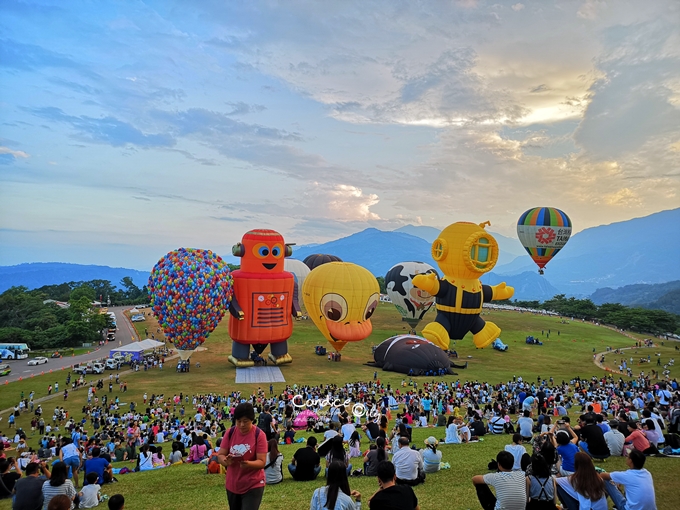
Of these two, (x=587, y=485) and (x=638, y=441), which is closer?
(x=587, y=485)

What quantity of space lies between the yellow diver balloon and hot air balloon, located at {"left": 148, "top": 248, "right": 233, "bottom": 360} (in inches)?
231

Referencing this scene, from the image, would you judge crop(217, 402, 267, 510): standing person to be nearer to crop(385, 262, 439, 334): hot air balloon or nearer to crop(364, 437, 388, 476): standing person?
crop(364, 437, 388, 476): standing person

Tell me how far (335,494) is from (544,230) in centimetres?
3405

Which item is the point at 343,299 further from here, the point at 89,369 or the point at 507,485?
the point at 507,485

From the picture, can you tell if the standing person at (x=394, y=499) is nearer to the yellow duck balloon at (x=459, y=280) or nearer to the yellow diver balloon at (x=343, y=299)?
the yellow diver balloon at (x=343, y=299)

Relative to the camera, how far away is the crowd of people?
4621 mm

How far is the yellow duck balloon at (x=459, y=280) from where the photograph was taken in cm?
2975

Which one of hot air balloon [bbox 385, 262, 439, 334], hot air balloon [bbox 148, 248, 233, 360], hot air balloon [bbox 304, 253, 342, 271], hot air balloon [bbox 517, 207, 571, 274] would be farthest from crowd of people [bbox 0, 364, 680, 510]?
hot air balloon [bbox 304, 253, 342, 271]

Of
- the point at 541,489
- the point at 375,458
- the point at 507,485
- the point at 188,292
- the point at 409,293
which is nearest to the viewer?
the point at 507,485

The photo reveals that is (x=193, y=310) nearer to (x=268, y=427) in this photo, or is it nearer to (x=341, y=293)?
(x=341, y=293)

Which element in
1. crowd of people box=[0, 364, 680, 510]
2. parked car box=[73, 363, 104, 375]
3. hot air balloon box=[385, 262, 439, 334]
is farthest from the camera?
hot air balloon box=[385, 262, 439, 334]

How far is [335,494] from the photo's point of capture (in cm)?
450

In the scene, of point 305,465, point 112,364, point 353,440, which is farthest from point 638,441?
point 112,364

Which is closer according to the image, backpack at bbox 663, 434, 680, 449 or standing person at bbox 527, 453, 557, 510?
standing person at bbox 527, 453, 557, 510
